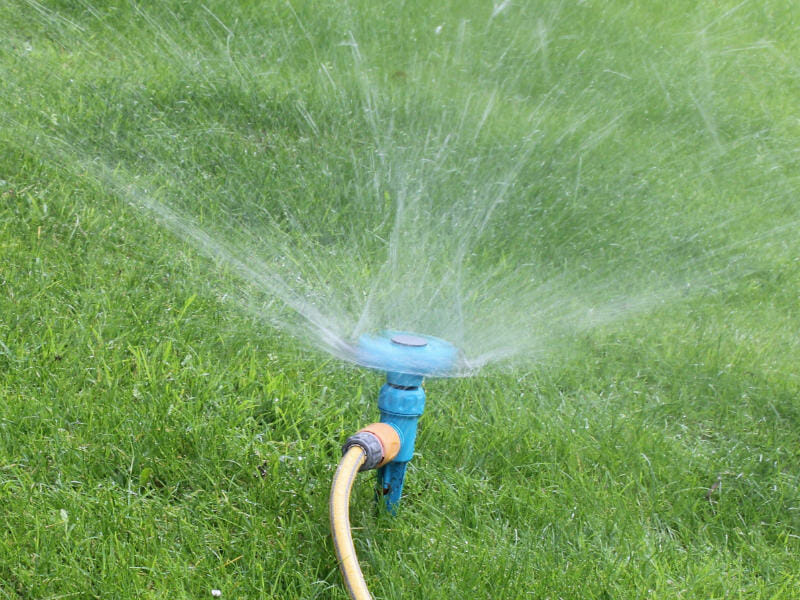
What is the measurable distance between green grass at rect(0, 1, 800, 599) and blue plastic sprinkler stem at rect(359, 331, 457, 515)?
0.27m

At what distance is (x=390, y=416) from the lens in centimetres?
191

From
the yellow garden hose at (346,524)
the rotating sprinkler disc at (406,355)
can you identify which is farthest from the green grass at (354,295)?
the rotating sprinkler disc at (406,355)

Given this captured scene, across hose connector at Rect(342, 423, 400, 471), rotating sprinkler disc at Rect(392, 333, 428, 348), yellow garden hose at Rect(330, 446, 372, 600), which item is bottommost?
yellow garden hose at Rect(330, 446, 372, 600)

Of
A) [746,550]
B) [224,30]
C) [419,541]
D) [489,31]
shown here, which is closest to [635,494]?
[746,550]

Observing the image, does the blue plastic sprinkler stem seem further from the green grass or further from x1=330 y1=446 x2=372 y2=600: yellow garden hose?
the green grass

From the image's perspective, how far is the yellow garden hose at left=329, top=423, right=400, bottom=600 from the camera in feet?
5.40

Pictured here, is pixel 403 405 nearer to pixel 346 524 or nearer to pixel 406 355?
pixel 406 355

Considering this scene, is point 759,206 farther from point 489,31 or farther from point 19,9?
point 19,9

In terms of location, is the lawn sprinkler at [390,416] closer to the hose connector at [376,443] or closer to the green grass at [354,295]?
the hose connector at [376,443]

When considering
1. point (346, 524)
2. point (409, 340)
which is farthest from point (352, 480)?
point (409, 340)

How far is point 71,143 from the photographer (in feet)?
11.4

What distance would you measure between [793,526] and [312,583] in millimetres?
1375

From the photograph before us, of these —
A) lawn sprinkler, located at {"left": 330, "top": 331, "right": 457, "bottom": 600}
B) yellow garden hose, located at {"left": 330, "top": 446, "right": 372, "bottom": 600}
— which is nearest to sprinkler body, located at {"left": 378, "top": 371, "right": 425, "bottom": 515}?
lawn sprinkler, located at {"left": 330, "top": 331, "right": 457, "bottom": 600}

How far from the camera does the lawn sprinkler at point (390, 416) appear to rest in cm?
171
